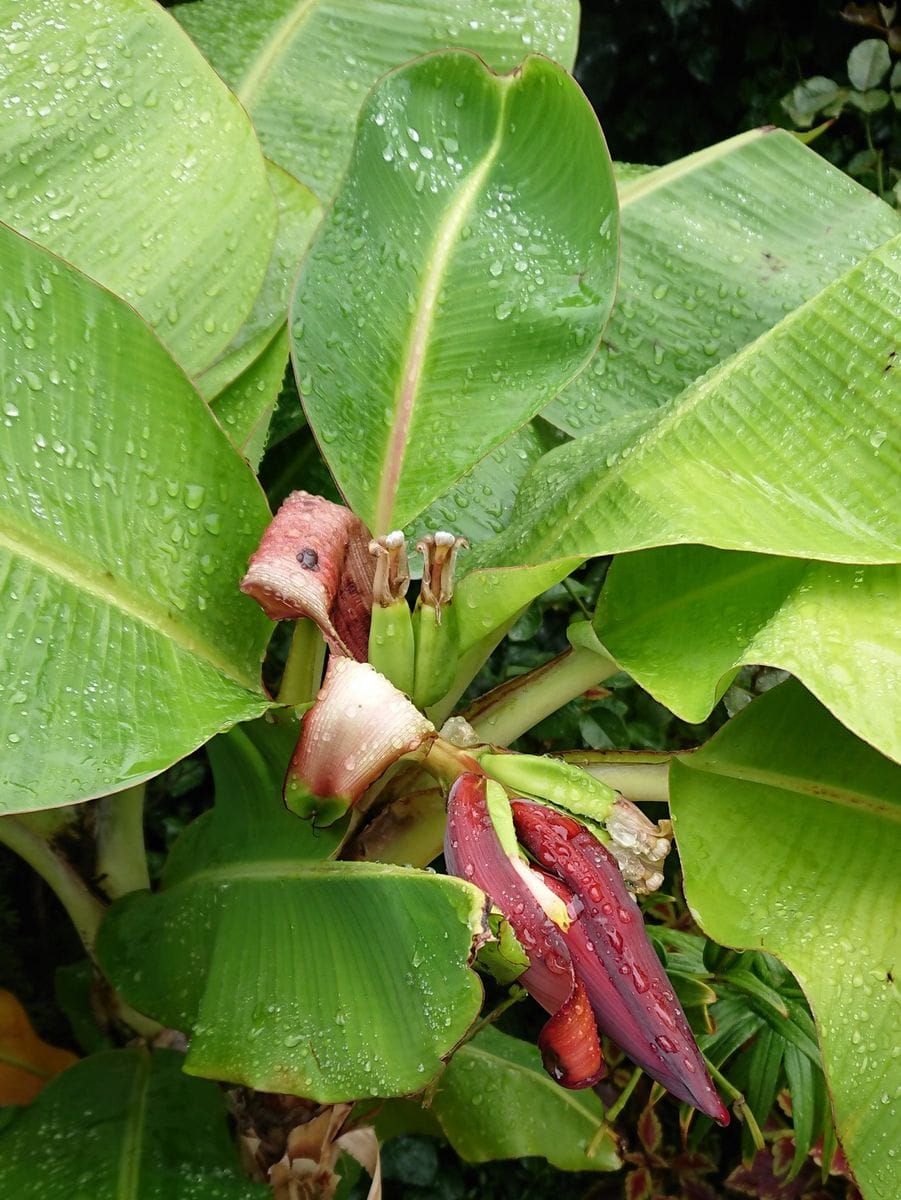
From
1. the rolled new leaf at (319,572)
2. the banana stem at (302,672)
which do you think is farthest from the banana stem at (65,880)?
the rolled new leaf at (319,572)

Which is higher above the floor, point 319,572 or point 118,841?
point 319,572

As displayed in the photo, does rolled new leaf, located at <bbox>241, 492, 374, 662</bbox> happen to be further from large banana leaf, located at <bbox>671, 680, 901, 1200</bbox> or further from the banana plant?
large banana leaf, located at <bbox>671, 680, 901, 1200</bbox>

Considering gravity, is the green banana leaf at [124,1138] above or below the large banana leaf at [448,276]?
below

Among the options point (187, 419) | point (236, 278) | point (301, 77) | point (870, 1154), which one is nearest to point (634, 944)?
point (870, 1154)

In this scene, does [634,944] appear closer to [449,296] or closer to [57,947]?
[449,296]

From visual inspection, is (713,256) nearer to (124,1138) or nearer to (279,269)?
(279,269)

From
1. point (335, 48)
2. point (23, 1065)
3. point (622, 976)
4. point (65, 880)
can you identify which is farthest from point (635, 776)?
point (335, 48)

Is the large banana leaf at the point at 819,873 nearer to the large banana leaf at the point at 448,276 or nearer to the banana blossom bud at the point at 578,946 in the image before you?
the banana blossom bud at the point at 578,946

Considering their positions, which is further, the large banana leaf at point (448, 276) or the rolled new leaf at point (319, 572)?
the large banana leaf at point (448, 276)
